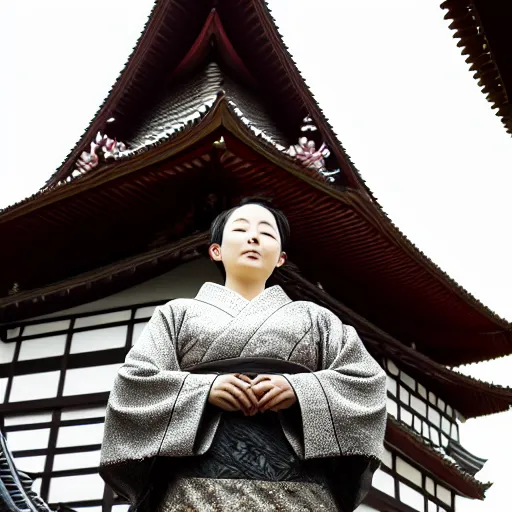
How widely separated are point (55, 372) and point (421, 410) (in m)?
5.10

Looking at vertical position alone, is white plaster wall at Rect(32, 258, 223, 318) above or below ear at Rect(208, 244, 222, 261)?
above

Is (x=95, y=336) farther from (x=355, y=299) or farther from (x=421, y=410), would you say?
(x=421, y=410)

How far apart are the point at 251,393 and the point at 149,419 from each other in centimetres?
38

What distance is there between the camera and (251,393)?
2.86 m

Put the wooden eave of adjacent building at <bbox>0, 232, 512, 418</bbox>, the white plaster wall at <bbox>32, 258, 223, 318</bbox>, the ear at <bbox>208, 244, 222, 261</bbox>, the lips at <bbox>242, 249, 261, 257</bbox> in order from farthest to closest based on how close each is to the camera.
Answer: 1. the white plaster wall at <bbox>32, 258, 223, 318</bbox>
2. the wooden eave of adjacent building at <bbox>0, 232, 512, 418</bbox>
3. the ear at <bbox>208, 244, 222, 261</bbox>
4. the lips at <bbox>242, 249, 261, 257</bbox>

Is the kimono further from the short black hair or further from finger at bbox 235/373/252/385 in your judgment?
the short black hair

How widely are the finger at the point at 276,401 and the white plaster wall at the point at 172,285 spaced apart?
5.16 m

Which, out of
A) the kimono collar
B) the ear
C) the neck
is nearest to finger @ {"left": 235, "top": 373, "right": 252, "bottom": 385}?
the kimono collar

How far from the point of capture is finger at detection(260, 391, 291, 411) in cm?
288

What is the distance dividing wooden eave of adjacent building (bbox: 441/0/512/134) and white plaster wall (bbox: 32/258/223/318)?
3.56 metres

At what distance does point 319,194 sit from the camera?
773 cm

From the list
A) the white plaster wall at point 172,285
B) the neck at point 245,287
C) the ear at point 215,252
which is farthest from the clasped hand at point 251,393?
the white plaster wall at point 172,285

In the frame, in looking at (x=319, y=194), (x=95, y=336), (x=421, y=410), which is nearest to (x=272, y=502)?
(x=319, y=194)

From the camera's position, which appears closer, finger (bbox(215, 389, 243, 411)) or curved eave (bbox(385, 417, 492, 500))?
finger (bbox(215, 389, 243, 411))
